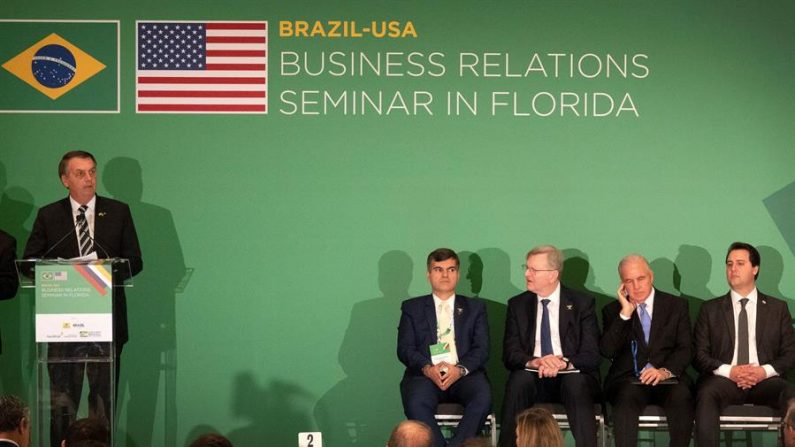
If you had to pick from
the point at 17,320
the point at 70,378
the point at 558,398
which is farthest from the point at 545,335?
the point at 17,320

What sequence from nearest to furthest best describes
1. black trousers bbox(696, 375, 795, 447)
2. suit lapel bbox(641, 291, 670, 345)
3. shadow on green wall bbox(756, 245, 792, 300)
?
black trousers bbox(696, 375, 795, 447) < suit lapel bbox(641, 291, 670, 345) < shadow on green wall bbox(756, 245, 792, 300)

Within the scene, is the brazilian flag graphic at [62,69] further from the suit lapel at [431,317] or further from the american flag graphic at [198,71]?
the suit lapel at [431,317]

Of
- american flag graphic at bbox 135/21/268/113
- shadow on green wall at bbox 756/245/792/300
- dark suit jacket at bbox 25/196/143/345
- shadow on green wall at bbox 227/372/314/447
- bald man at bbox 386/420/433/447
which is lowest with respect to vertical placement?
shadow on green wall at bbox 227/372/314/447

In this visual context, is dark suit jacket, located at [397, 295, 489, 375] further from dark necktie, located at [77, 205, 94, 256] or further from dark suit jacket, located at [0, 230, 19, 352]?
dark suit jacket, located at [0, 230, 19, 352]

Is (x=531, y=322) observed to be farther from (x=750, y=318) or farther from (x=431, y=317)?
(x=750, y=318)

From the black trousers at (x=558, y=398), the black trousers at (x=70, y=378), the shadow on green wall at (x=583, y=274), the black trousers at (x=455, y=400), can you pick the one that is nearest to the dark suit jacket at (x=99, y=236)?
the black trousers at (x=70, y=378)

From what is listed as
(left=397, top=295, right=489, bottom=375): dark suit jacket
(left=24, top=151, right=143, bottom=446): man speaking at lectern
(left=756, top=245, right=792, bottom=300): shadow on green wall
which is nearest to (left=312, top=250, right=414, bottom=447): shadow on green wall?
(left=397, top=295, right=489, bottom=375): dark suit jacket

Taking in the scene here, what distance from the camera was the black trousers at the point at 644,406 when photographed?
6492mm

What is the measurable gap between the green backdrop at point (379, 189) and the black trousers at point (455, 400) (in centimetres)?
83

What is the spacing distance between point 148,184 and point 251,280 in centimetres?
89

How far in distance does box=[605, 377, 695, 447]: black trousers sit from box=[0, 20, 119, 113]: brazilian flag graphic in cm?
358

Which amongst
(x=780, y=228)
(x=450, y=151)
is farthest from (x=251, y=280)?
(x=780, y=228)

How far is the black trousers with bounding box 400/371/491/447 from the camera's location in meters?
6.54

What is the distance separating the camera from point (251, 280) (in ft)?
24.8
